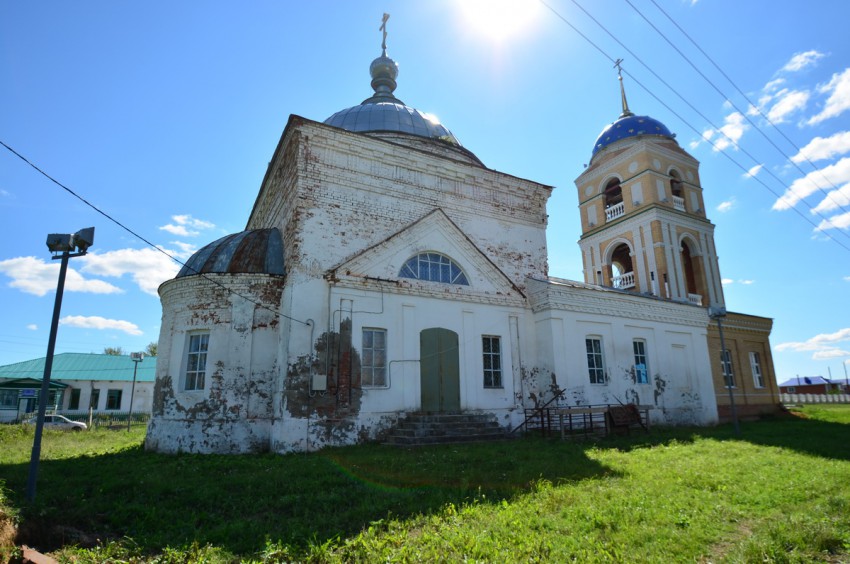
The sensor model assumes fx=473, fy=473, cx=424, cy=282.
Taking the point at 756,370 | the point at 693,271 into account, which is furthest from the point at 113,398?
the point at 756,370

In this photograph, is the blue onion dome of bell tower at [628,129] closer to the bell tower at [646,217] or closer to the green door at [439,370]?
the bell tower at [646,217]

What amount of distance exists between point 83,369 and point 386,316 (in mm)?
31094

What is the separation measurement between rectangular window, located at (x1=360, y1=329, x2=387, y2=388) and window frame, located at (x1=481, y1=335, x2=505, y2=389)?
302 centimetres

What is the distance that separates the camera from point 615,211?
76.5ft

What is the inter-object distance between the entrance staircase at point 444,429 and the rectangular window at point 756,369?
53.6ft

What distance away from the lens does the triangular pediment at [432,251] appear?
12.2 metres

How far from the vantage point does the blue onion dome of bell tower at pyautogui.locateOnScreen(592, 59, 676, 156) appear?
23266 millimetres

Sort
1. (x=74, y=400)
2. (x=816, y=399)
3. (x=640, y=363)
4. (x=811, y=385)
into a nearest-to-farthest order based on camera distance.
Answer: (x=640, y=363), (x=74, y=400), (x=816, y=399), (x=811, y=385)

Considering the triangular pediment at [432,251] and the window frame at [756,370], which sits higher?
the triangular pediment at [432,251]

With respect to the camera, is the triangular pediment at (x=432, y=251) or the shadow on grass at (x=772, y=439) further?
the triangular pediment at (x=432, y=251)

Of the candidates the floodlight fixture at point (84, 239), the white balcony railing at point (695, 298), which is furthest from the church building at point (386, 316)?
the floodlight fixture at point (84, 239)

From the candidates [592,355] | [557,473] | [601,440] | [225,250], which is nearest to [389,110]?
[225,250]

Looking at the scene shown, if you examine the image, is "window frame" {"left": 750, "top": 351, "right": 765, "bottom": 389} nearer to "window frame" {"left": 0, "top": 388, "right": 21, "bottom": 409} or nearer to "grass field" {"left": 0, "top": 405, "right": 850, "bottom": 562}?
"grass field" {"left": 0, "top": 405, "right": 850, "bottom": 562}

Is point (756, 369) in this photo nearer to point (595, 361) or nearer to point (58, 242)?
point (595, 361)
